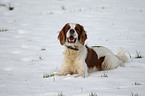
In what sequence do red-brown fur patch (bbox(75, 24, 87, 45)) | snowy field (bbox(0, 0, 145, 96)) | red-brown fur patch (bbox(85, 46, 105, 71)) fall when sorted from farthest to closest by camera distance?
1. red-brown fur patch (bbox(85, 46, 105, 71))
2. red-brown fur patch (bbox(75, 24, 87, 45))
3. snowy field (bbox(0, 0, 145, 96))

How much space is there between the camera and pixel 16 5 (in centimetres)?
1354

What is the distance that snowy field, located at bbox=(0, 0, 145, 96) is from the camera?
3.40m

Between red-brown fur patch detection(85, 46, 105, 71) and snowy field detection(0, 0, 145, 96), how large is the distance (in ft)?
0.83

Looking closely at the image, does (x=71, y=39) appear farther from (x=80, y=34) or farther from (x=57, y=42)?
(x=57, y=42)

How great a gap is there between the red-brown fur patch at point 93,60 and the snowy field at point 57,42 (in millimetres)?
253

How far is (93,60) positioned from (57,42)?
3480 mm

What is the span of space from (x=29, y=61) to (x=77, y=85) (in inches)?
98.7

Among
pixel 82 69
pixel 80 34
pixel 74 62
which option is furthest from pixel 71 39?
pixel 82 69

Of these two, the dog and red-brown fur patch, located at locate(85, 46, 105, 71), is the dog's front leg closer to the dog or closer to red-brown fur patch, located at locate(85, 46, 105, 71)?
the dog

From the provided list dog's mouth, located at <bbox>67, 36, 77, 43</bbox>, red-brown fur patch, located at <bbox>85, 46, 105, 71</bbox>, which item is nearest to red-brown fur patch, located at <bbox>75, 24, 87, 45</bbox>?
dog's mouth, located at <bbox>67, 36, 77, 43</bbox>

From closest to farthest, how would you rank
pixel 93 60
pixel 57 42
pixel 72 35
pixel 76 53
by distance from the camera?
pixel 72 35 → pixel 76 53 → pixel 93 60 → pixel 57 42

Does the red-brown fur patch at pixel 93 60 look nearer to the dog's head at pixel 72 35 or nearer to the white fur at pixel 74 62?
the white fur at pixel 74 62

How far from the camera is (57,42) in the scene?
7930mm

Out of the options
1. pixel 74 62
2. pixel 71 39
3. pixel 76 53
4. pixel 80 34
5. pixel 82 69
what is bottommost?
pixel 82 69
